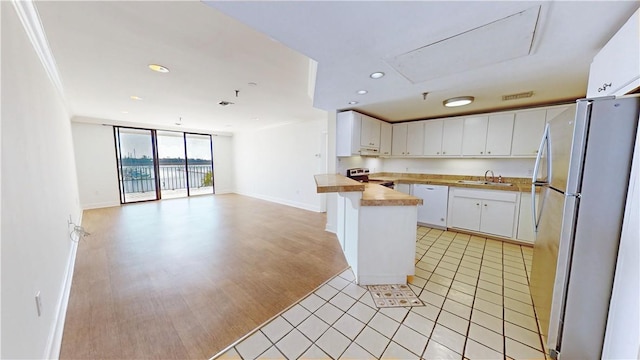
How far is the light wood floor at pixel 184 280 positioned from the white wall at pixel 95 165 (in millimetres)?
1570

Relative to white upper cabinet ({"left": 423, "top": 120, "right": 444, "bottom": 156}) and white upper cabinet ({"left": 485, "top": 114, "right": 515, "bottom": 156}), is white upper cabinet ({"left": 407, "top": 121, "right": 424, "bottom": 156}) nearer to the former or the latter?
white upper cabinet ({"left": 423, "top": 120, "right": 444, "bottom": 156})

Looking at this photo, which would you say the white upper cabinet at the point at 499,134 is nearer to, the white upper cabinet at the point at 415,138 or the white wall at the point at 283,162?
the white upper cabinet at the point at 415,138

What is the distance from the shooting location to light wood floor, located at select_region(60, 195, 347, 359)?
→ 5.13 feet

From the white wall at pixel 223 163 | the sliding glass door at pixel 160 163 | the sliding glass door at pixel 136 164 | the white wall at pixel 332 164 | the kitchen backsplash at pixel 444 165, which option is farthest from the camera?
the white wall at pixel 223 163

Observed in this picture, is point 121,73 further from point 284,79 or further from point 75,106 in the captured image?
point 75,106

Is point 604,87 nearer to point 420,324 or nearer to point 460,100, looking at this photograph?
point 460,100

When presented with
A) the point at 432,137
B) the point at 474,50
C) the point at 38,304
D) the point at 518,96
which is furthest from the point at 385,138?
the point at 38,304

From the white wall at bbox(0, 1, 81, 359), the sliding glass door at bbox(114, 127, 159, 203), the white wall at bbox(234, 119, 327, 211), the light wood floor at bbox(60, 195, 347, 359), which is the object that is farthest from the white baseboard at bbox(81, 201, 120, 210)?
the white wall at bbox(0, 1, 81, 359)

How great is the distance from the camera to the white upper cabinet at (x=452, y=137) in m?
3.82

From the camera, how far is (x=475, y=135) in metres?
3.67

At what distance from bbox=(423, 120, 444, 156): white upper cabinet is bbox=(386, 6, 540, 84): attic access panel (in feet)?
7.37

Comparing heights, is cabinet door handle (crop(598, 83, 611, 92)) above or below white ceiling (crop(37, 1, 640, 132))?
below

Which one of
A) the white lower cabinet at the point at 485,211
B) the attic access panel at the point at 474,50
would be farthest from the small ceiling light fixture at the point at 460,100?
the white lower cabinet at the point at 485,211

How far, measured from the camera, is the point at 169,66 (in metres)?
2.28
